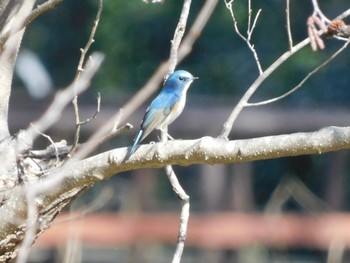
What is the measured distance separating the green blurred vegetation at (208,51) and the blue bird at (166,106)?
533 centimetres

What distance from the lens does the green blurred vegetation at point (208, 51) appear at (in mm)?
12047

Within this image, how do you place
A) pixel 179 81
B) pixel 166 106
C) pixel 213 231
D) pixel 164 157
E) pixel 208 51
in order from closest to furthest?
pixel 164 157, pixel 166 106, pixel 179 81, pixel 213 231, pixel 208 51

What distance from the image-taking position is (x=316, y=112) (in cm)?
855

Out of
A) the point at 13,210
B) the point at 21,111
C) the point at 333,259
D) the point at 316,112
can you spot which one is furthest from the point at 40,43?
the point at 13,210

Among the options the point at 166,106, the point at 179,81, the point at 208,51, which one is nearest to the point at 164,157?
the point at 166,106

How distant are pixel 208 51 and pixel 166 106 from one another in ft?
22.1

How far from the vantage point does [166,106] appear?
600 cm

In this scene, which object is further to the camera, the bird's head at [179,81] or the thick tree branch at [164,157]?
the bird's head at [179,81]

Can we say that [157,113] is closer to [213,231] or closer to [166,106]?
[166,106]

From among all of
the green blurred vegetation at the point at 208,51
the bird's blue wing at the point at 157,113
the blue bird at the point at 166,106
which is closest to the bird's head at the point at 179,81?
the blue bird at the point at 166,106

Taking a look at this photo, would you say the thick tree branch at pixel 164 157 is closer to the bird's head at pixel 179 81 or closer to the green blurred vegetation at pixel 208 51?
the bird's head at pixel 179 81

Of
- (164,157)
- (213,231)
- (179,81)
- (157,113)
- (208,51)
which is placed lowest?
(164,157)

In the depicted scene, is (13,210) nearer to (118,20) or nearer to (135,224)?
(135,224)

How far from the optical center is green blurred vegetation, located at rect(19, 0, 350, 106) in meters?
12.0
